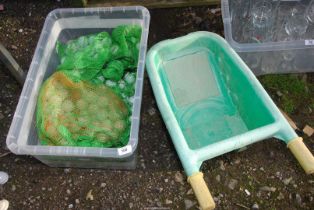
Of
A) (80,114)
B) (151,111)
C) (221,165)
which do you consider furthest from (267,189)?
(80,114)

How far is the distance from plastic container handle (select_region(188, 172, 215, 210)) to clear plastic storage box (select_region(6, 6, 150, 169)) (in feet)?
0.87

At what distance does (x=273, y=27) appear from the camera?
194 cm

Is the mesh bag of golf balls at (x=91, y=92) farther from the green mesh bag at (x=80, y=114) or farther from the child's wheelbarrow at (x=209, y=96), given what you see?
the child's wheelbarrow at (x=209, y=96)

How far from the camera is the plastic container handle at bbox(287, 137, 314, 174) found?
1.42 metres

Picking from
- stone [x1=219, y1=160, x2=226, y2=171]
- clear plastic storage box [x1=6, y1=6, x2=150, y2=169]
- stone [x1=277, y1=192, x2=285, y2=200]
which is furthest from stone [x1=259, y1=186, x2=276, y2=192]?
clear plastic storage box [x1=6, y1=6, x2=150, y2=169]

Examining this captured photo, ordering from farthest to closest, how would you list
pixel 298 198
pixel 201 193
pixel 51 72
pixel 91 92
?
pixel 51 72, pixel 91 92, pixel 298 198, pixel 201 193

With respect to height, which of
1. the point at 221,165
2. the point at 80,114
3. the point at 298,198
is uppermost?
the point at 80,114

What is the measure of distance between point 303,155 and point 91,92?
98 cm

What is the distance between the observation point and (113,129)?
1.66 m

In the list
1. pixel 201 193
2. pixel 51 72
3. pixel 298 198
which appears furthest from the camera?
pixel 51 72

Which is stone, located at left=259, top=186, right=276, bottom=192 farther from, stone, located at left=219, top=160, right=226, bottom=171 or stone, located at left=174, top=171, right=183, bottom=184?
stone, located at left=174, top=171, right=183, bottom=184

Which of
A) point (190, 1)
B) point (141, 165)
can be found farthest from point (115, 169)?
point (190, 1)

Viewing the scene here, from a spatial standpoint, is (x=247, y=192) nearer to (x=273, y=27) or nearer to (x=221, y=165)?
(x=221, y=165)

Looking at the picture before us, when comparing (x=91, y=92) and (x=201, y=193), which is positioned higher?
(x=91, y=92)
